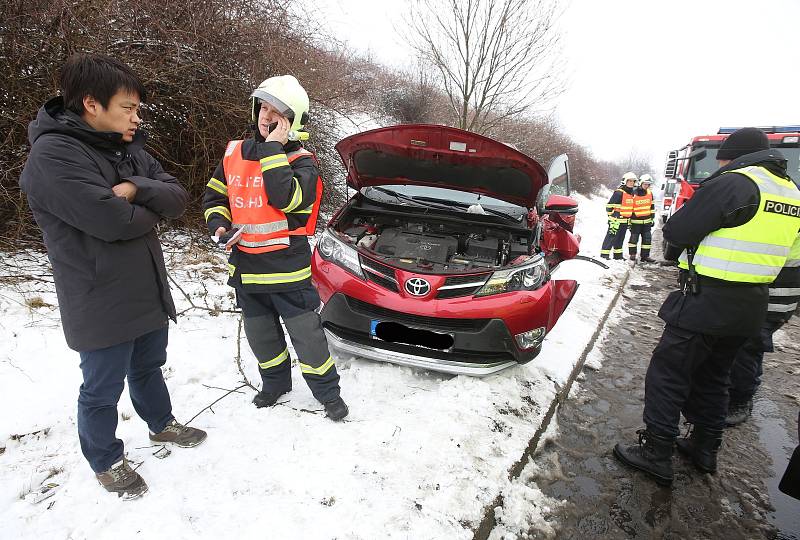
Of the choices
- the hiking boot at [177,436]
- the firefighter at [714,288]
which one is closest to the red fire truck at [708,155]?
the firefighter at [714,288]

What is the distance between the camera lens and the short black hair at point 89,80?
1562 mm

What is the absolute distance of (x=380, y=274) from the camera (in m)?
2.86

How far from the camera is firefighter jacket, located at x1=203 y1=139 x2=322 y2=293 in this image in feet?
6.93

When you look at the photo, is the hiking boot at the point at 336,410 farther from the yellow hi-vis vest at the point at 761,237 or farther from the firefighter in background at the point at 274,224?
the yellow hi-vis vest at the point at 761,237

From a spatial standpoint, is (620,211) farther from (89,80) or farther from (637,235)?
(89,80)

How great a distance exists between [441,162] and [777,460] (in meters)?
3.26

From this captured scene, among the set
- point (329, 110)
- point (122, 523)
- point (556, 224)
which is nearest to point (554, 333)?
point (556, 224)

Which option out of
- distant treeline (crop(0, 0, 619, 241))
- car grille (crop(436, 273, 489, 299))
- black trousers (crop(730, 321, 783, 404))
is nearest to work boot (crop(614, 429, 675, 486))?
black trousers (crop(730, 321, 783, 404))

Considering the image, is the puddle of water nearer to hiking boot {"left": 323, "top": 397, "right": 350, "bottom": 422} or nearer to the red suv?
the red suv

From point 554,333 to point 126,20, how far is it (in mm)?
5404

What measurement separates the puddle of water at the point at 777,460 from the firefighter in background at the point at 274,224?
2582mm

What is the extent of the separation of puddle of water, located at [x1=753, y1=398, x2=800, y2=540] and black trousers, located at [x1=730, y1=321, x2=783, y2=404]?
265 mm

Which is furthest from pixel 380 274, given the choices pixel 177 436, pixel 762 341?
pixel 762 341

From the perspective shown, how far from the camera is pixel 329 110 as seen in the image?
250 inches
